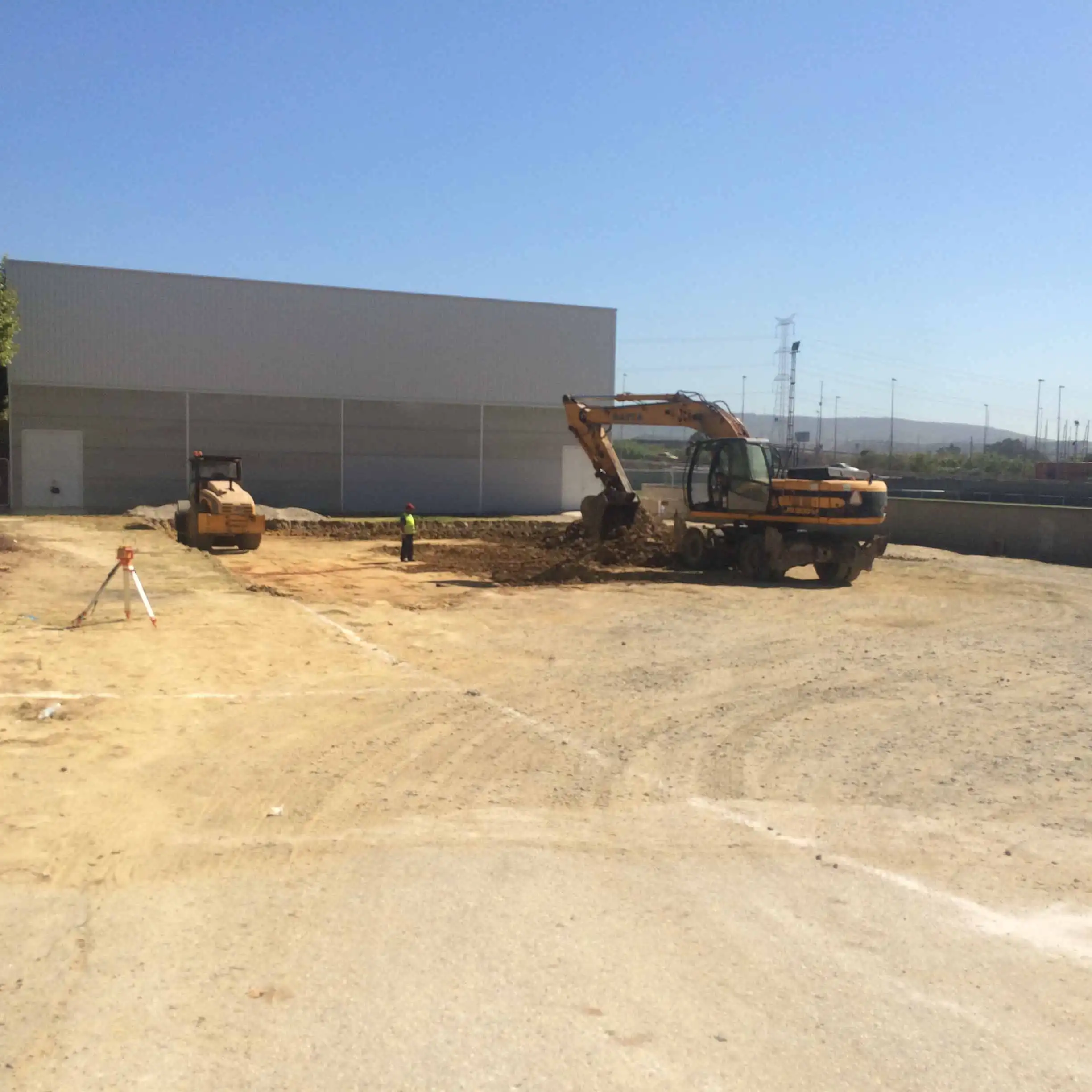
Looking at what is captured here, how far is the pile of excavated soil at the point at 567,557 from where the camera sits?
23.1 metres

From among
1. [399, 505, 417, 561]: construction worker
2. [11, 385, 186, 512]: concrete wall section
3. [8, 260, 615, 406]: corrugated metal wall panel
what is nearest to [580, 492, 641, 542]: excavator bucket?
[399, 505, 417, 561]: construction worker

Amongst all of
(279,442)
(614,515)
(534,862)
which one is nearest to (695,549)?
(614,515)

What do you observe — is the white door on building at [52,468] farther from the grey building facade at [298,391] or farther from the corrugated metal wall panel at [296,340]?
the corrugated metal wall panel at [296,340]

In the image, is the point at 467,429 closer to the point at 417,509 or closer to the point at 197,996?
the point at 417,509

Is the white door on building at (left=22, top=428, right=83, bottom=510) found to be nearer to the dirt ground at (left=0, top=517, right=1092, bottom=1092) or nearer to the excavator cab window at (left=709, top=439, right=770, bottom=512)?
the excavator cab window at (left=709, top=439, right=770, bottom=512)

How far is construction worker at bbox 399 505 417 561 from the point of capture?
83.8 feet

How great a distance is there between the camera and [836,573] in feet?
75.7

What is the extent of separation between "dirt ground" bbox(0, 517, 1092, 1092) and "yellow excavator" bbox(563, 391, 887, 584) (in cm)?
743

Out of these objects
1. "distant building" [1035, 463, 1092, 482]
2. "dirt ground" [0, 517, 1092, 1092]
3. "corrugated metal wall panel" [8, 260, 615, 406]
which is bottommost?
"dirt ground" [0, 517, 1092, 1092]

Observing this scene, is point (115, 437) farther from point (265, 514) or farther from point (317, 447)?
point (265, 514)

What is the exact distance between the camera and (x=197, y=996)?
491cm

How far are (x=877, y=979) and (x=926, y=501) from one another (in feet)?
98.8

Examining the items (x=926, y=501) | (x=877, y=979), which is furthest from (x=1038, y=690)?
(x=926, y=501)

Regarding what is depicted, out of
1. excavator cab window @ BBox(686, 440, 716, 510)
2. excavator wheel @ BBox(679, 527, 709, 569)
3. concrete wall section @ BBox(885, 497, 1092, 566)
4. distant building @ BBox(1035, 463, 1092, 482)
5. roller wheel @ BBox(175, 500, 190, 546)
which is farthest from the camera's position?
distant building @ BBox(1035, 463, 1092, 482)
